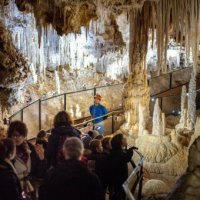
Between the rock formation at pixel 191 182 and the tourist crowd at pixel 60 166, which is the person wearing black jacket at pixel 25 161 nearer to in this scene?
the tourist crowd at pixel 60 166

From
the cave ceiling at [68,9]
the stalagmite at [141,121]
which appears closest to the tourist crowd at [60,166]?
the stalagmite at [141,121]

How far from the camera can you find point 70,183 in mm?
2768

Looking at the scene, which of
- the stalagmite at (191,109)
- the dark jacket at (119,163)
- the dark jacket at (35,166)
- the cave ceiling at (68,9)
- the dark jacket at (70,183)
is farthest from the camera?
the stalagmite at (191,109)

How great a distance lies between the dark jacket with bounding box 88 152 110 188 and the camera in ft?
12.7

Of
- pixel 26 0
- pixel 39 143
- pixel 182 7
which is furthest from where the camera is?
pixel 26 0

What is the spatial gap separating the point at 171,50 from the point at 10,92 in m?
Result: 8.07

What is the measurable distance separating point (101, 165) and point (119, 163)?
183 millimetres

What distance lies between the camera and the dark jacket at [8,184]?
2852mm

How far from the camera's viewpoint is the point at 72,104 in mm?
14242

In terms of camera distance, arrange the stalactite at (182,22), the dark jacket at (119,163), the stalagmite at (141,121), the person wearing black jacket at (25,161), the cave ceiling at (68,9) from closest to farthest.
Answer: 1. the person wearing black jacket at (25,161)
2. the dark jacket at (119,163)
3. the stalactite at (182,22)
4. the cave ceiling at (68,9)
5. the stalagmite at (141,121)

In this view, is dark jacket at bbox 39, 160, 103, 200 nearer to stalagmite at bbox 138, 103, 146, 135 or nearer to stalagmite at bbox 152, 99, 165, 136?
stalagmite at bbox 152, 99, 165, 136

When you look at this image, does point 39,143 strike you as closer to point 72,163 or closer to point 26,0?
point 72,163

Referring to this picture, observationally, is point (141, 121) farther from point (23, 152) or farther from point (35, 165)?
point (23, 152)

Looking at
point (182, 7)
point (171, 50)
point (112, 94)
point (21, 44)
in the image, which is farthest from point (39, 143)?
point (171, 50)
